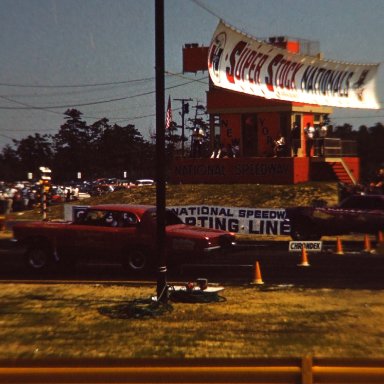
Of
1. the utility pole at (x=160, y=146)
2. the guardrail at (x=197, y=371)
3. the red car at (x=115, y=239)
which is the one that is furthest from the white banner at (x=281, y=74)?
the guardrail at (x=197, y=371)

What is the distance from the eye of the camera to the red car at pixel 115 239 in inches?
603

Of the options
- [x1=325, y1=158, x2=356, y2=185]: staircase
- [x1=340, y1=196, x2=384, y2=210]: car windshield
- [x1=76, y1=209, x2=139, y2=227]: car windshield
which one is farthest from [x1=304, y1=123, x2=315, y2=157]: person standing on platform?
[x1=76, y1=209, x2=139, y2=227]: car windshield

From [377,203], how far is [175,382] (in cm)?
1886

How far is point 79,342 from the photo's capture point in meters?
8.91

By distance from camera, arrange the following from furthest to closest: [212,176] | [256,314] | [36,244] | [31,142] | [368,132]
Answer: [31,142] < [368,132] < [212,176] < [36,244] < [256,314]

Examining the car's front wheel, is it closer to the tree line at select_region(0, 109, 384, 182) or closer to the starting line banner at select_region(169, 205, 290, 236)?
the starting line banner at select_region(169, 205, 290, 236)

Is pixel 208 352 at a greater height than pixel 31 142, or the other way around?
pixel 31 142

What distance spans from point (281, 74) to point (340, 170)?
22.5 ft

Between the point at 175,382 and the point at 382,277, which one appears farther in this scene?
the point at 382,277

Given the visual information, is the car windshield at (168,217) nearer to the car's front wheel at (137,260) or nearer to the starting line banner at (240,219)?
the car's front wheel at (137,260)

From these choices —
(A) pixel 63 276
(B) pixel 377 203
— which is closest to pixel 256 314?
(A) pixel 63 276

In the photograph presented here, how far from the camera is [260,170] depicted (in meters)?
39.3

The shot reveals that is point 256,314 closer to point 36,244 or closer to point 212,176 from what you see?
point 36,244

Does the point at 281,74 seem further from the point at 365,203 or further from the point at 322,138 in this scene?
the point at 365,203
